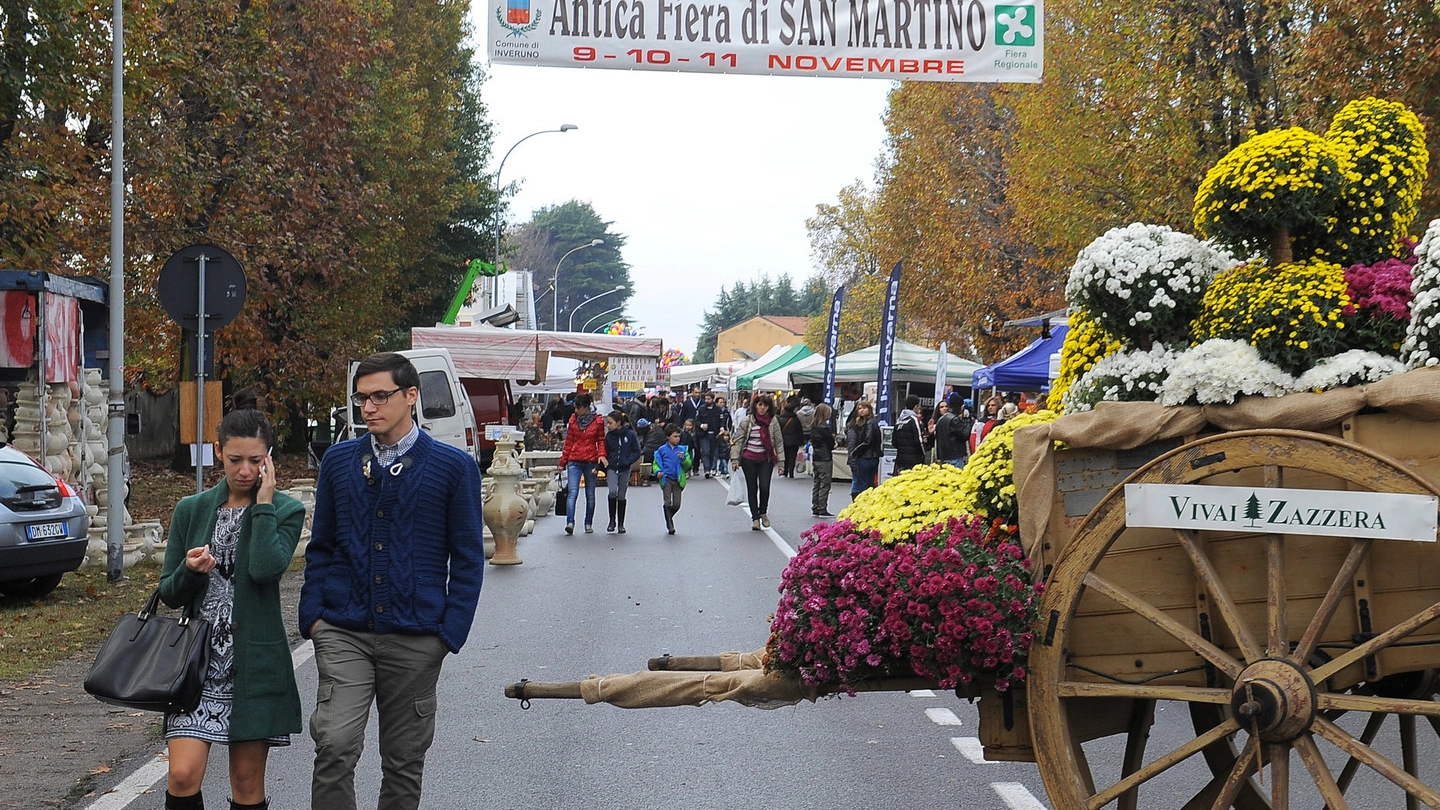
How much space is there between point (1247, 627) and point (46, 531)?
1016cm

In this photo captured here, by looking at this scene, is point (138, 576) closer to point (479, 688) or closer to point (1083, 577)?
point (479, 688)

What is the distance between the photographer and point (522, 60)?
43.5 feet

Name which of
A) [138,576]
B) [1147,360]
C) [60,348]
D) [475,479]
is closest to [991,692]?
[1147,360]

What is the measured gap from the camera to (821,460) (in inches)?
877

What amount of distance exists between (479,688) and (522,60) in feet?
20.9

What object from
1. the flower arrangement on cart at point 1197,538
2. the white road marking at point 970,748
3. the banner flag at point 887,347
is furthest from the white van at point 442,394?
the flower arrangement on cart at point 1197,538

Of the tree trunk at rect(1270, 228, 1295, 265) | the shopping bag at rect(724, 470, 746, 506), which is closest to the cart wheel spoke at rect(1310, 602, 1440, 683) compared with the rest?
the tree trunk at rect(1270, 228, 1295, 265)

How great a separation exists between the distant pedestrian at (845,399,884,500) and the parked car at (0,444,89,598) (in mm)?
12086

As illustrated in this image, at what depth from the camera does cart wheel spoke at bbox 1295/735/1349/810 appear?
3.81 m

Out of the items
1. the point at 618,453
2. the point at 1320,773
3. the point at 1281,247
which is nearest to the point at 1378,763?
the point at 1320,773

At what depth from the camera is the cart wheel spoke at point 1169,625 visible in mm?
4016

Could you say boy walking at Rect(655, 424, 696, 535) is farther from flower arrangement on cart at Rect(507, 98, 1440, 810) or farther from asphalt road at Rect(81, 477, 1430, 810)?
flower arrangement on cart at Rect(507, 98, 1440, 810)

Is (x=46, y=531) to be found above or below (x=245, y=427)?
below

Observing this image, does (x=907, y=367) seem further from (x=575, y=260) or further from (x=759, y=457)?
(x=575, y=260)
